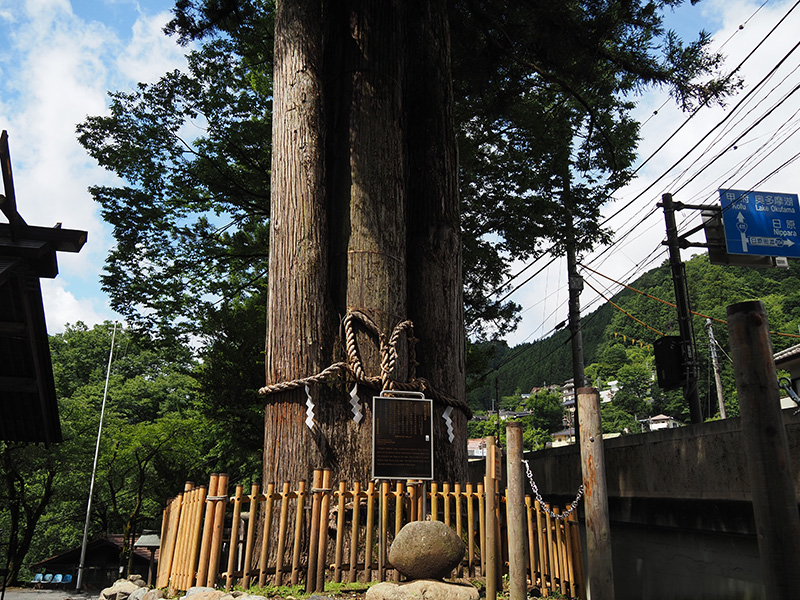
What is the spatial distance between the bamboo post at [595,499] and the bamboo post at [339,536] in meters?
2.22

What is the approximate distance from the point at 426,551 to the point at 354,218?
3.79m

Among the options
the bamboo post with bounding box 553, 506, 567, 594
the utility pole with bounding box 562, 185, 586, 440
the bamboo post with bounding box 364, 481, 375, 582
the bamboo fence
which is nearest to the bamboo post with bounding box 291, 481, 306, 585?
the bamboo fence

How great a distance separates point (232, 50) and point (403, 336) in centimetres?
1161

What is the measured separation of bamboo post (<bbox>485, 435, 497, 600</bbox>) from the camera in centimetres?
557

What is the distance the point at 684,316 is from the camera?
14289mm

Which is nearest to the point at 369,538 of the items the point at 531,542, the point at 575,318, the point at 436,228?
the point at 531,542

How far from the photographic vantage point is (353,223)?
24.6 ft

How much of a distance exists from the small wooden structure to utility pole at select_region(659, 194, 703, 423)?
11.7 metres

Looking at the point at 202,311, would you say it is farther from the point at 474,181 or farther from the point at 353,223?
the point at 353,223

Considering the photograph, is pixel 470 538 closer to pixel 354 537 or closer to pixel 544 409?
pixel 354 537

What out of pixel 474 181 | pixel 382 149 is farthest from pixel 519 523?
pixel 474 181

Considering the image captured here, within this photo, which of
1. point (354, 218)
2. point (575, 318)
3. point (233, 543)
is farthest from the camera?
point (575, 318)

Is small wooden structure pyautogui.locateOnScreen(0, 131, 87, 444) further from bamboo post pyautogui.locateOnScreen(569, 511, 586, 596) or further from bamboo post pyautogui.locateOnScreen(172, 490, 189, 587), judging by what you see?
bamboo post pyautogui.locateOnScreen(569, 511, 586, 596)

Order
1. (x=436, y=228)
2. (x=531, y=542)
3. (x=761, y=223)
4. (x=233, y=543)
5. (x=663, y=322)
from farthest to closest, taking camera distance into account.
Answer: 1. (x=663, y=322)
2. (x=761, y=223)
3. (x=436, y=228)
4. (x=531, y=542)
5. (x=233, y=543)
